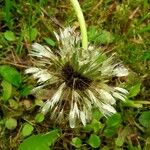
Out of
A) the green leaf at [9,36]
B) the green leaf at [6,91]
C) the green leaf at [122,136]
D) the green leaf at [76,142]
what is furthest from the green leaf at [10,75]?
the green leaf at [122,136]

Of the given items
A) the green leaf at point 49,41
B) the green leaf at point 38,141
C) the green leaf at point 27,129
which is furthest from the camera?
the green leaf at point 49,41

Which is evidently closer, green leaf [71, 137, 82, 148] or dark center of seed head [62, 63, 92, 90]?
dark center of seed head [62, 63, 92, 90]

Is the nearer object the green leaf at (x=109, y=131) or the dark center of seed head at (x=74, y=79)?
the dark center of seed head at (x=74, y=79)

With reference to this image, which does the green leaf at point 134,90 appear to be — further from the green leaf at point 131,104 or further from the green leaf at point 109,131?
the green leaf at point 109,131

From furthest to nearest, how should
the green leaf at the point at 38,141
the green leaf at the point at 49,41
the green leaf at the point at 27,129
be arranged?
the green leaf at the point at 49,41
the green leaf at the point at 27,129
the green leaf at the point at 38,141

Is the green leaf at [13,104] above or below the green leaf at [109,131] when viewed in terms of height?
above

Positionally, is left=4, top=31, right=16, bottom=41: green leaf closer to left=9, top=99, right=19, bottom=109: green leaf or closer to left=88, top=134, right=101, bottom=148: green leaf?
left=9, top=99, right=19, bottom=109: green leaf

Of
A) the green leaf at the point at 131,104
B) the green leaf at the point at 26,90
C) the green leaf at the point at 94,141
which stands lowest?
the green leaf at the point at 94,141

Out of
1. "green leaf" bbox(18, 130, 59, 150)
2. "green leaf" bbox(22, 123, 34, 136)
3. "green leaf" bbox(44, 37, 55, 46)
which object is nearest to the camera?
"green leaf" bbox(18, 130, 59, 150)

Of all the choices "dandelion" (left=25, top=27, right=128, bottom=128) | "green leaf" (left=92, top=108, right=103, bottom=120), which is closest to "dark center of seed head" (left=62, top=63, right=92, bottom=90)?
"dandelion" (left=25, top=27, right=128, bottom=128)
